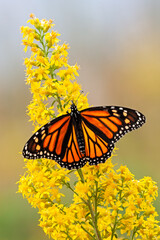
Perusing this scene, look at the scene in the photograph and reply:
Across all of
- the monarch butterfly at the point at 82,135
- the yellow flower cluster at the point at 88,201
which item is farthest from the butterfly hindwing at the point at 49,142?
the yellow flower cluster at the point at 88,201

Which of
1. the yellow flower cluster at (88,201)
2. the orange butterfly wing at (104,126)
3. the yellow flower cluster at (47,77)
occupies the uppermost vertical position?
the yellow flower cluster at (47,77)

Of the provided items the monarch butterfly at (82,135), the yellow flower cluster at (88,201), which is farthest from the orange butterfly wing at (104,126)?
the yellow flower cluster at (88,201)

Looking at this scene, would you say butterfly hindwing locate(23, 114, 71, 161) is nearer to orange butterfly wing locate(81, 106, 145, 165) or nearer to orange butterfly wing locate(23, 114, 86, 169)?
orange butterfly wing locate(23, 114, 86, 169)

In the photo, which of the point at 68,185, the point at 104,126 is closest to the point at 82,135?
the point at 104,126

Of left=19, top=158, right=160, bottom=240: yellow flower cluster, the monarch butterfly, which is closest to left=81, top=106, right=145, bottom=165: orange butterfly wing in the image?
the monarch butterfly

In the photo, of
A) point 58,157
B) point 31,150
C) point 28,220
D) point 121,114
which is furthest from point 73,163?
point 28,220

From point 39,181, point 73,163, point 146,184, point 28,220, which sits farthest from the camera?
point 28,220

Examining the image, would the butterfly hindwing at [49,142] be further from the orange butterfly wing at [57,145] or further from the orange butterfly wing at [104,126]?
the orange butterfly wing at [104,126]

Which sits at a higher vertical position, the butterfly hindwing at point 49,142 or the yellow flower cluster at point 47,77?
the yellow flower cluster at point 47,77

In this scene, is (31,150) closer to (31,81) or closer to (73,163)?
(73,163)
